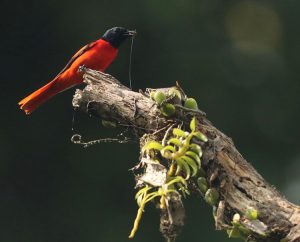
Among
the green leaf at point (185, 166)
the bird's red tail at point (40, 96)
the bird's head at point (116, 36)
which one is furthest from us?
the bird's head at point (116, 36)

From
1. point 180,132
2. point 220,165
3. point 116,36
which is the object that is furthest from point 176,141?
point 116,36

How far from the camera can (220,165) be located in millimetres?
3086

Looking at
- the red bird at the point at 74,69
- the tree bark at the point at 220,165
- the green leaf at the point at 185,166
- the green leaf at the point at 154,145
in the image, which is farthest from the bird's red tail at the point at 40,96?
the green leaf at the point at 185,166

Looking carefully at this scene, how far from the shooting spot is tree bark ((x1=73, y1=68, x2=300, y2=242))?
3.00 meters

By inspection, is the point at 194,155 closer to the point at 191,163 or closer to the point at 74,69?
the point at 191,163

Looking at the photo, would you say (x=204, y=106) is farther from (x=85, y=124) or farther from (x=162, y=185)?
(x=162, y=185)

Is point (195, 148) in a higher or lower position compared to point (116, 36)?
lower

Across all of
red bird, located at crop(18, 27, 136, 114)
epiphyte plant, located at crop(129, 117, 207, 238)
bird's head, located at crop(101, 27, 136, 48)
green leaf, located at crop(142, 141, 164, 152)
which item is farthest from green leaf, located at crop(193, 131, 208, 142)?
bird's head, located at crop(101, 27, 136, 48)

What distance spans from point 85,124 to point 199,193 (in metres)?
5.49

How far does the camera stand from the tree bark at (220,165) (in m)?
3.00

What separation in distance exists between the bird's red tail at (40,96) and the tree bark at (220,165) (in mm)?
1788

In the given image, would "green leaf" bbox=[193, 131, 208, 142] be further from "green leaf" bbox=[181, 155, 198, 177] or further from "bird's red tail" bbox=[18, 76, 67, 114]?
"bird's red tail" bbox=[18, 76, 67, 114]

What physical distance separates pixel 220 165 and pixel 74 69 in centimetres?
214

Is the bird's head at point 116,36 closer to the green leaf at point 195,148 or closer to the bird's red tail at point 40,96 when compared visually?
the bird's red tail at point 40,96
